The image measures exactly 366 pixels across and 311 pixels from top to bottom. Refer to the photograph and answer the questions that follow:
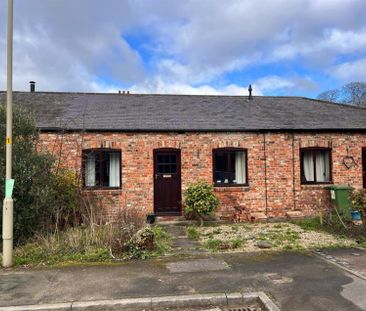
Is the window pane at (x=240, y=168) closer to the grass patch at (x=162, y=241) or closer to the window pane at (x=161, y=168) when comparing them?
the window pane at (x=161, y=168)

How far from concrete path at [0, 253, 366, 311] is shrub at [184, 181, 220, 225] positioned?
4.21 m

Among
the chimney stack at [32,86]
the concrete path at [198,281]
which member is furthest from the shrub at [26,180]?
the chimney stack at [32,86]

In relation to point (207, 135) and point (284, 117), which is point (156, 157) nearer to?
point (207, 135)

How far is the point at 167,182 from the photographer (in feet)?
44.2

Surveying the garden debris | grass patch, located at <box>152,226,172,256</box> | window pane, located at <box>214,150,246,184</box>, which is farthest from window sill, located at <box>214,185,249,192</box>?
the garden debris

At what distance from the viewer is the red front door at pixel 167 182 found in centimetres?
1338

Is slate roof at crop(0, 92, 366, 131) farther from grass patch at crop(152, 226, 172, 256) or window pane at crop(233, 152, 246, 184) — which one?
grass patch at crop(152, 226, 172, 256)

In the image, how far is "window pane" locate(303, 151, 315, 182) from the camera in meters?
14.4

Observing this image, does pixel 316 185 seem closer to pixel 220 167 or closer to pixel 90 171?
pixel 220 167

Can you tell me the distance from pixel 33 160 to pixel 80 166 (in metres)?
3.61

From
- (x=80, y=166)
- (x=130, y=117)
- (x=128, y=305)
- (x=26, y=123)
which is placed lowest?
(x=128, y=305)

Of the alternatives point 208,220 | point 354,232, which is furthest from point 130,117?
point 354,232

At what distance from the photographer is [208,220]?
13.3 metres

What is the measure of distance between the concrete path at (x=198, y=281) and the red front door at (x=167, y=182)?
5.22 metres
